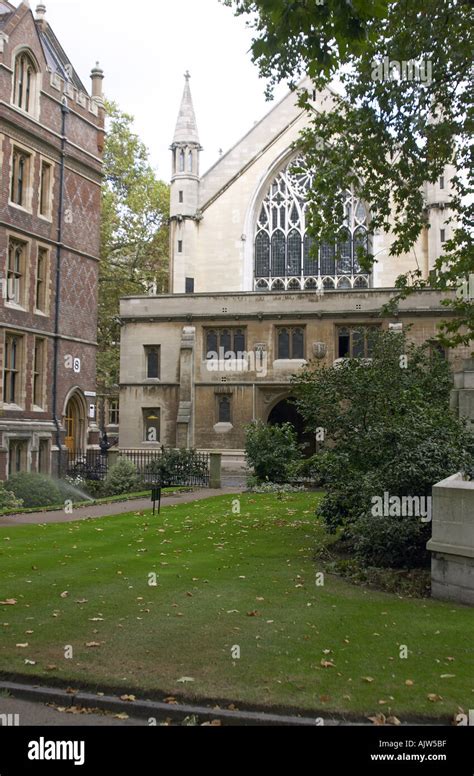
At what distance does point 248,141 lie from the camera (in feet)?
156

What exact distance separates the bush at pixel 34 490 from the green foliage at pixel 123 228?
24.6m

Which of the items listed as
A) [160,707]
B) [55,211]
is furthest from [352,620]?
[55,211]

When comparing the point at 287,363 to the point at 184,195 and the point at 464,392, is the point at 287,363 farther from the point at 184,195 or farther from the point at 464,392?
the point at 464,392

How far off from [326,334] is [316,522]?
19.2 meters

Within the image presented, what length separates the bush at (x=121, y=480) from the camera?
24703 mm

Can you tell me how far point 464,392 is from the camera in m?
13.6

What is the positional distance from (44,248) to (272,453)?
11.6 m

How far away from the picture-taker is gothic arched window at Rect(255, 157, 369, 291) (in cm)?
→ 4378

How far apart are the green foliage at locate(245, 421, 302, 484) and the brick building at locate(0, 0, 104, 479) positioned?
7583 mm

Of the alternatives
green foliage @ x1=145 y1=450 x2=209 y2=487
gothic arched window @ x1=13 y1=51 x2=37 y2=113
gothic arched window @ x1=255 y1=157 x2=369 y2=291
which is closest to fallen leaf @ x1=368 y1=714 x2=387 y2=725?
green foliage @ x1=145 y1=450 x2=209 y2=487

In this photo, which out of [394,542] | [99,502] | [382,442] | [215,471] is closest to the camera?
[394,542]

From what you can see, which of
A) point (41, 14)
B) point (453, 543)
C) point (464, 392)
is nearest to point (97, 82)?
point (41, 14)
